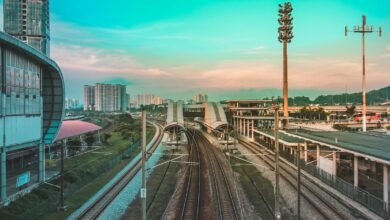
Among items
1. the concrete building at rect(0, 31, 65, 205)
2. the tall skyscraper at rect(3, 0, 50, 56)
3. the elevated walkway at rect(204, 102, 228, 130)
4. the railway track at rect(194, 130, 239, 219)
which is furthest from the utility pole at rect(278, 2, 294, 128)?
the tall skyscraper at rect(3, 0, 50, 56)

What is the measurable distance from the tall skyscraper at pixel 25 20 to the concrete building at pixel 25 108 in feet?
331

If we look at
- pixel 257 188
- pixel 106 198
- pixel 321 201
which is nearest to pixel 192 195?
pixel 257 188

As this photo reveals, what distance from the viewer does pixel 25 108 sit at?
1166 inches

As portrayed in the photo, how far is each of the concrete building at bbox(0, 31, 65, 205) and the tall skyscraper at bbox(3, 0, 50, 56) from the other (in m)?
101

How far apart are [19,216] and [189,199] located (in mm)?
12841

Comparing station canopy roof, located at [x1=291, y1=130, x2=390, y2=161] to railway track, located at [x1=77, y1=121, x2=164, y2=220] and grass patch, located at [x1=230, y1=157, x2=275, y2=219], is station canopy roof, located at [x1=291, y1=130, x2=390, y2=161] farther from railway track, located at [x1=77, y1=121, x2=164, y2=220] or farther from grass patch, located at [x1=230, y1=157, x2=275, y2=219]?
railway track, located at [x1=77, y1=121, x2=164, y2=220]

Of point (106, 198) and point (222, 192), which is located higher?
point (106, 198)

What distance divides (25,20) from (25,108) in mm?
114185

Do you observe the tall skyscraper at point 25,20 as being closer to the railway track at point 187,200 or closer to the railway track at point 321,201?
the railway track at point 187,200

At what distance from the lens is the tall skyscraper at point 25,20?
125 meters

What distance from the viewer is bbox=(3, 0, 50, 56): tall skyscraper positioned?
125m

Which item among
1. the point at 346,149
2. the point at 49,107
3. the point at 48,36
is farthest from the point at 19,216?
the point at 48,36

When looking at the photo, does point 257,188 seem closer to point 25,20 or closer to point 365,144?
point 365,144

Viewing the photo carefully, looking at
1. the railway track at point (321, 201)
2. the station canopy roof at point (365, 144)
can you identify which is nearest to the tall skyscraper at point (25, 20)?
the railway track at point (321, 201)
